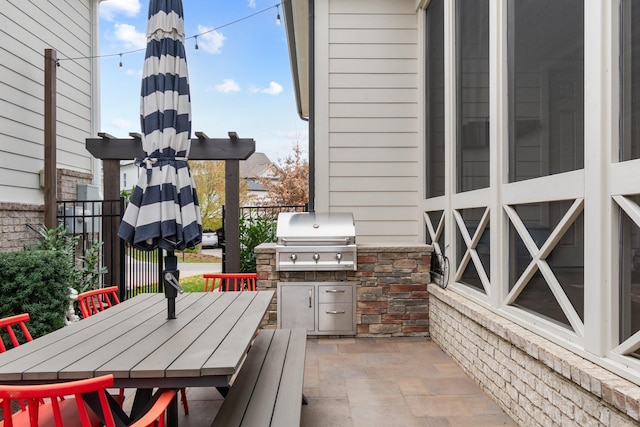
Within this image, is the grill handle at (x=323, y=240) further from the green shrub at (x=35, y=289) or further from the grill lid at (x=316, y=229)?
the green shrub at (x=35, y=289)

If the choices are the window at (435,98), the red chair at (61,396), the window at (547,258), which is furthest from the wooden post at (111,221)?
the window at (547,258)

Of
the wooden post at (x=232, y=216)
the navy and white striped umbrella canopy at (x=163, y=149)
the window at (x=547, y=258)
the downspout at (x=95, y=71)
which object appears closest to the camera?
the window at (x=547, y=258)

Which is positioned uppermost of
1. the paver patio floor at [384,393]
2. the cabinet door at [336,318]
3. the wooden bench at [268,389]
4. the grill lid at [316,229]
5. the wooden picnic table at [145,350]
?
the grill lid at [316,229]

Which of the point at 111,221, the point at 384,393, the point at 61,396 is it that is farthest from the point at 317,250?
the point at 61,396

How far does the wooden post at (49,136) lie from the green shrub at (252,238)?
2.42 meters

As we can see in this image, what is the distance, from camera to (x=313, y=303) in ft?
15.0

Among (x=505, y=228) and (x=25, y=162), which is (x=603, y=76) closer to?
(x=505, y=228)

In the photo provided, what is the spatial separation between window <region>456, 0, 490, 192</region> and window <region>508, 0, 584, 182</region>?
424 millimetres

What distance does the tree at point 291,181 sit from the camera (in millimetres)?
18406

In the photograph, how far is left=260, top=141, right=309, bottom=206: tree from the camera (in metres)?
18.4

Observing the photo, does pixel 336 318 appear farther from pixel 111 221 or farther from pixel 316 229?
pixel 111 221

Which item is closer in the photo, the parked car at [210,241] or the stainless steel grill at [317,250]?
the stainless steel grill at [317,250]

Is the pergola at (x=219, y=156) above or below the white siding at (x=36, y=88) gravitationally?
below

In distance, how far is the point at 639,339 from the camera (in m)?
1.70
